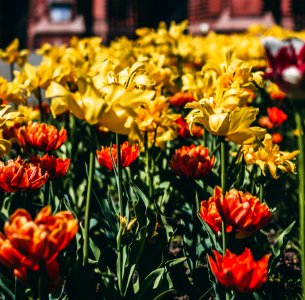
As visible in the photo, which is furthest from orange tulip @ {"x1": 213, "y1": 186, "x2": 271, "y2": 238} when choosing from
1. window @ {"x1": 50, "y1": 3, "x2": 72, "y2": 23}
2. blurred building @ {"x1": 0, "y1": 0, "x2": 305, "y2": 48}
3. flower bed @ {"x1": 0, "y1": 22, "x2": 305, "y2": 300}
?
window @ {"x1": 50, "y1": 3, "x2": 72, "y2": 23}

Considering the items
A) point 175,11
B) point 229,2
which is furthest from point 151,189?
point 175,11

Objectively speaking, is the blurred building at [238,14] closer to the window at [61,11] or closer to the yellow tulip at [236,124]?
the window at [61,11]

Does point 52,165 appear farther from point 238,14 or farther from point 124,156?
point 238,14

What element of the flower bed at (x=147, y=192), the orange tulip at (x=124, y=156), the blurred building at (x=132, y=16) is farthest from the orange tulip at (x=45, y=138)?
the blurred building at (x=132, y=16)

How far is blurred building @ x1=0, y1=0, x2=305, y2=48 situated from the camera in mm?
17328

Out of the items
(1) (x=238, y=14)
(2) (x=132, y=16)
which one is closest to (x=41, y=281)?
(1) (x=238, y=14)

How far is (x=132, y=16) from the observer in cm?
1988

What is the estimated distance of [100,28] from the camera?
1928cm

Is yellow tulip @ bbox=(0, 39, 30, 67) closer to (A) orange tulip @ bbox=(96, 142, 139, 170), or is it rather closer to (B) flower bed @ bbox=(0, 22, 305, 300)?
(B) flower bed @ bbox=(0, 22, 305, 300)

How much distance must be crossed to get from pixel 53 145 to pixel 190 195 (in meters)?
0.58

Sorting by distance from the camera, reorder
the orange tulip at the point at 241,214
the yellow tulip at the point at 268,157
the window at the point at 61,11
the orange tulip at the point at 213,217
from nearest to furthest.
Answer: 1. the orange tulip at the point at 241,214
2. the orange tulip at the point at 213,217
3. the yellow tulip at the point at 268,157
4. the window at the point at 61,11

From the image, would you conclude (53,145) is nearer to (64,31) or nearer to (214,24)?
(214,24)

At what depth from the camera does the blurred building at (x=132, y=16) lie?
56.9 ft

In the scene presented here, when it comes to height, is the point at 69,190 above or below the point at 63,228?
below
